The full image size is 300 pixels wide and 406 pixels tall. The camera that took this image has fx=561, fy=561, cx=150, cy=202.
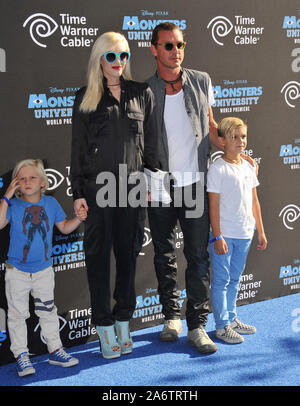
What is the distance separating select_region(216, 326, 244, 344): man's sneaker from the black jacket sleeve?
63.3 inches

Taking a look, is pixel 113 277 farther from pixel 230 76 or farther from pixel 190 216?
pixel 230 76

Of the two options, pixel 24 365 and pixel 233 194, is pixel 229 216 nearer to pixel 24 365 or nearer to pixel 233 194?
pixel 233 194

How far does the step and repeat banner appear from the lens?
4.09 meters

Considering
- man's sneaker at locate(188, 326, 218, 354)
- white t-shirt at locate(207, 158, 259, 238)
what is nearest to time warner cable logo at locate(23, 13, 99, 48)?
white t-shirt at locate(207, 158, 259, 238)

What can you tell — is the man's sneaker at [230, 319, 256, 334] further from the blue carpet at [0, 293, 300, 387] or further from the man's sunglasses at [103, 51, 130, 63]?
the man's sunglasses at [103, 51, 130, 63]

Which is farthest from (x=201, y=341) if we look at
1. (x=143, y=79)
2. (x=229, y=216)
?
(x=143, y=79)

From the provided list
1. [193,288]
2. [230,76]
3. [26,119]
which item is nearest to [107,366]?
[193,288]

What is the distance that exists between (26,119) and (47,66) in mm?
426

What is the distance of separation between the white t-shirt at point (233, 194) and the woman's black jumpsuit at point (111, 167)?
1.70 ft

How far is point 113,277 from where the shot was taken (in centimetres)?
467

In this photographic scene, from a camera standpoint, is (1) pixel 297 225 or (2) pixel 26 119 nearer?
(2) pixel 26 119

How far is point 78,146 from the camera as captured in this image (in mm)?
3912

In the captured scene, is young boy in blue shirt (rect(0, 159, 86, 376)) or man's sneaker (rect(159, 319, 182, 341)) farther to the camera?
man's sneaker (rect(159, 319, 182, 341))

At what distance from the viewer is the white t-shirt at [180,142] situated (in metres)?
4.13
